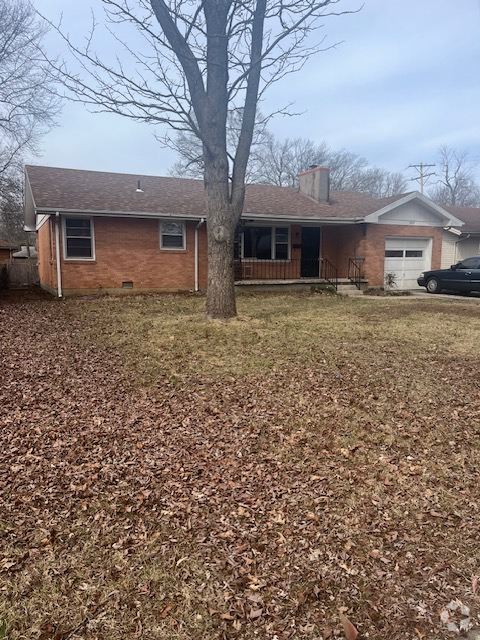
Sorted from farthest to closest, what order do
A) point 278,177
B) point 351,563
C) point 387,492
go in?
point 278,177 < point 387,492 < point 351,563

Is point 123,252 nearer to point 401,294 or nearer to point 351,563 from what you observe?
point 401,294

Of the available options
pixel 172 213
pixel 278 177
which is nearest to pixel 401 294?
pixel 172 213

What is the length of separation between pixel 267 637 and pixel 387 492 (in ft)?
5.18

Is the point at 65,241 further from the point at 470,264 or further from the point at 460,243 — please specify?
the point at 460,243

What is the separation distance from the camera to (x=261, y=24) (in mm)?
8164

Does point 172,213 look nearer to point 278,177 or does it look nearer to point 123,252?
point 123,252

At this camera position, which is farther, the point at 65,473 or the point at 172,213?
the point at 172,213

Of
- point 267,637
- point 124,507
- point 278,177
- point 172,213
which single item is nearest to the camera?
point 267,637

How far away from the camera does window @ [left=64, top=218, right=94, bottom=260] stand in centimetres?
1426

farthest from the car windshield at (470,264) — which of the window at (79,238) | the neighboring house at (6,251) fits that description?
the neighboring house at (6,251)

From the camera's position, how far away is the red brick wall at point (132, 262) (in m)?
14.4

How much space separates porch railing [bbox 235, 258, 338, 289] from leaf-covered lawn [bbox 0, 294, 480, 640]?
418 inches

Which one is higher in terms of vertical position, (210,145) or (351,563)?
(210,145)

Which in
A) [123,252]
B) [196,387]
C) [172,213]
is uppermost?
[172,213]
